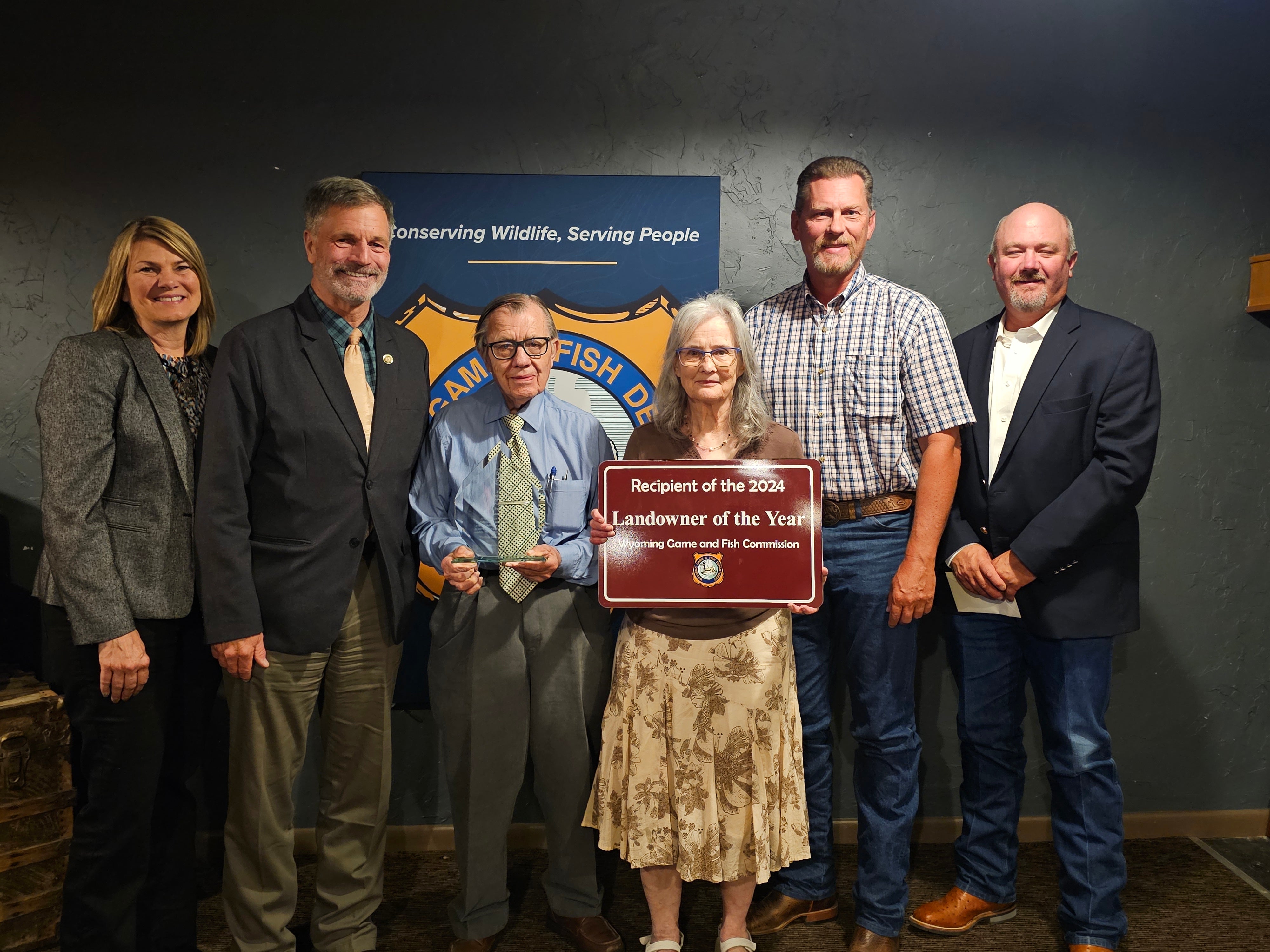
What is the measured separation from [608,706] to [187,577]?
1102mm

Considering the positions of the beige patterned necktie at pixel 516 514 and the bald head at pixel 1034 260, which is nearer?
the beige patterned necktie at pixel 516 514

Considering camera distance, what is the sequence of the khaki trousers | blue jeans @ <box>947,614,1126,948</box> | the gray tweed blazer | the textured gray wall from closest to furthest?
1. the gray tweed blazer
2. the khaki trousers
3. blue jeans @ <box>947,614,1126,948</box>
4. the textured gray wall

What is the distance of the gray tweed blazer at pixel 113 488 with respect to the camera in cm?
199

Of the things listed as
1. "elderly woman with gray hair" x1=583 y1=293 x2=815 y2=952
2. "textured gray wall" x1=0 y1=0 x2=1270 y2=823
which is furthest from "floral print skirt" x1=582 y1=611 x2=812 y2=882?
"textured gray wall" x1=0 y1=0 x2=1270 y2=823

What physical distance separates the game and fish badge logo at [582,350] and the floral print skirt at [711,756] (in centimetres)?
102

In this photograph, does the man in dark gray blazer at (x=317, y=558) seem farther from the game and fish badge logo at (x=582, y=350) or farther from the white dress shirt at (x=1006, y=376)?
the white dress shirt at (x=1006, y=376)

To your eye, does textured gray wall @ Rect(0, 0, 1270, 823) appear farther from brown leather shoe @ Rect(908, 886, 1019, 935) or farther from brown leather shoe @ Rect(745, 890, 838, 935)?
brown leather shoe @ Rect(745, 890, 838, 935)

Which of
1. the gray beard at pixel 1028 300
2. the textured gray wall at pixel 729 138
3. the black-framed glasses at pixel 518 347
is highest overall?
the textured gray wall at pixel 729 138

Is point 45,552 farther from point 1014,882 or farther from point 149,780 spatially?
point 1014,882

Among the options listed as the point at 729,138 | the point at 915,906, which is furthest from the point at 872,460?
the point at 915,906

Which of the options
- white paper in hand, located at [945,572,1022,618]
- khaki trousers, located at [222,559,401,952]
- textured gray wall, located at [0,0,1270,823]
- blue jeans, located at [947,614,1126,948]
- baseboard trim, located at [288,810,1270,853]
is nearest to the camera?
khaki trousers, located at [222,559,401,952]

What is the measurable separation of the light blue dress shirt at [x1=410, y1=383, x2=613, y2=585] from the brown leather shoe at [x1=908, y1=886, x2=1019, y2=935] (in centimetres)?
140

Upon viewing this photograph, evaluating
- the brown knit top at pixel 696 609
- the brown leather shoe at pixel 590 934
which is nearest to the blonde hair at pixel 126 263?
the brown knit top at pixel 696 609

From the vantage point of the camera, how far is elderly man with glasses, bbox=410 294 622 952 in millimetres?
2172
